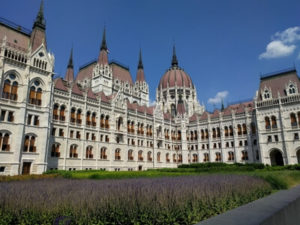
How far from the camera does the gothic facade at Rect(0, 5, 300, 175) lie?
112 ft

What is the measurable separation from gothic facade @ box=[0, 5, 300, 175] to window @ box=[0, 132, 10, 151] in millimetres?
130

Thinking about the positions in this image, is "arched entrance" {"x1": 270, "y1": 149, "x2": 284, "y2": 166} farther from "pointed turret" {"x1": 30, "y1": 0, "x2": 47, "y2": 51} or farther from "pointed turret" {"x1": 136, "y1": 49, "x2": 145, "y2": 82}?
"pointed turret" {"x1": 30, "y1": 0, "x2": 47, "y2": 51}

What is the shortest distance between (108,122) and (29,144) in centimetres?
1843

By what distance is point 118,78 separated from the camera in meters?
69.9

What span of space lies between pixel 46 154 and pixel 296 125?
173ft

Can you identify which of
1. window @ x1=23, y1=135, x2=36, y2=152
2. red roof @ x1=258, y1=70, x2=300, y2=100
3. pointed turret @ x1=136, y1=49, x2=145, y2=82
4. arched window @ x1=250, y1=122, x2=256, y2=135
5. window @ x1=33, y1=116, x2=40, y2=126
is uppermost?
pointed turret @ x1=136, y1=49, x2=145, y2=82

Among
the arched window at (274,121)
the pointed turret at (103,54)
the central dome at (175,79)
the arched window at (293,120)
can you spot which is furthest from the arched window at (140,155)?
the central dome at (175,79)

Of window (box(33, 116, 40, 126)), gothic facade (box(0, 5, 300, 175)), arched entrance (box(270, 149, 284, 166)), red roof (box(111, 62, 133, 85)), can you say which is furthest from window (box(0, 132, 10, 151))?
arched entrance (box(270, 149, 284, 166))

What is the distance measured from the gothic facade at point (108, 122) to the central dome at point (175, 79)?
8.28 metres

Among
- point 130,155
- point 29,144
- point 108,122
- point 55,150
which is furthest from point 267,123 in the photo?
point 29,144

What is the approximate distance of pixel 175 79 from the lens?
92.1 meters

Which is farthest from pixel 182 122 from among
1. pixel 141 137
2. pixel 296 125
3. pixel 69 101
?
pixel 69 101

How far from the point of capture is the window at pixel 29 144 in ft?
110

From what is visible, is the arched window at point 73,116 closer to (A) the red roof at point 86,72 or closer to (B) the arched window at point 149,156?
(B) the arched window at point 149,156
